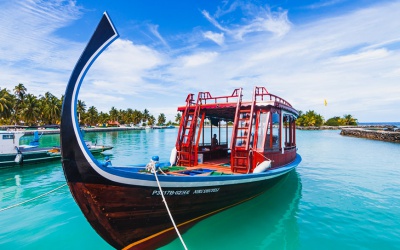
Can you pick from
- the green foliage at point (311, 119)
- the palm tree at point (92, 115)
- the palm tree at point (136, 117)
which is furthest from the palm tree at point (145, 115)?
the green foliage at point (311, 119)

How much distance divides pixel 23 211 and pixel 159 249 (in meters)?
7.16

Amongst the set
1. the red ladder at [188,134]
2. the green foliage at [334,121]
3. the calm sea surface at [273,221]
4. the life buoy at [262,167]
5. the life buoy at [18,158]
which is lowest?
the calm sea surface at [273,221]

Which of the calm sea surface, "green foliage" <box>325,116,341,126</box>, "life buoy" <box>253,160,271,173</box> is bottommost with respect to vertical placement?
the calm sea surface

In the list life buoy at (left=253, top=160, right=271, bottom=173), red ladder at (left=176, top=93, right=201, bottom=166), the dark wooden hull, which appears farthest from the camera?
red ladder at (left=176, top=93, right=201, bottom=166)

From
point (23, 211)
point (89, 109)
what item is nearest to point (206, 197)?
point (23, 211)

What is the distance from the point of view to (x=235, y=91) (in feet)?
34.8

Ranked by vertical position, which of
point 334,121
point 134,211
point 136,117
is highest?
point 136,117

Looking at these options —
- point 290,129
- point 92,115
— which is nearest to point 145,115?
point 92,115

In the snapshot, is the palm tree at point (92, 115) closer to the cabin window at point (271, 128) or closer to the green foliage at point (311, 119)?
the cabin window at point (271, 128)

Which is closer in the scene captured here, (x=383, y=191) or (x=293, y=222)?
(x=293, y=222)

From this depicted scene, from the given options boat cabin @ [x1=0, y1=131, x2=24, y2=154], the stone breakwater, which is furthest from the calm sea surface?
the stone breakwater

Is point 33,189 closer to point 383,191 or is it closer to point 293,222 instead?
point 293,222

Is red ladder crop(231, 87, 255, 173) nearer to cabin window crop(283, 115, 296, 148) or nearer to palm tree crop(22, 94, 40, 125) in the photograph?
cabin window crop(283, 115, 296, 148)

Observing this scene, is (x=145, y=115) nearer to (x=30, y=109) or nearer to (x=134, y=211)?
(x=30, y=109)
